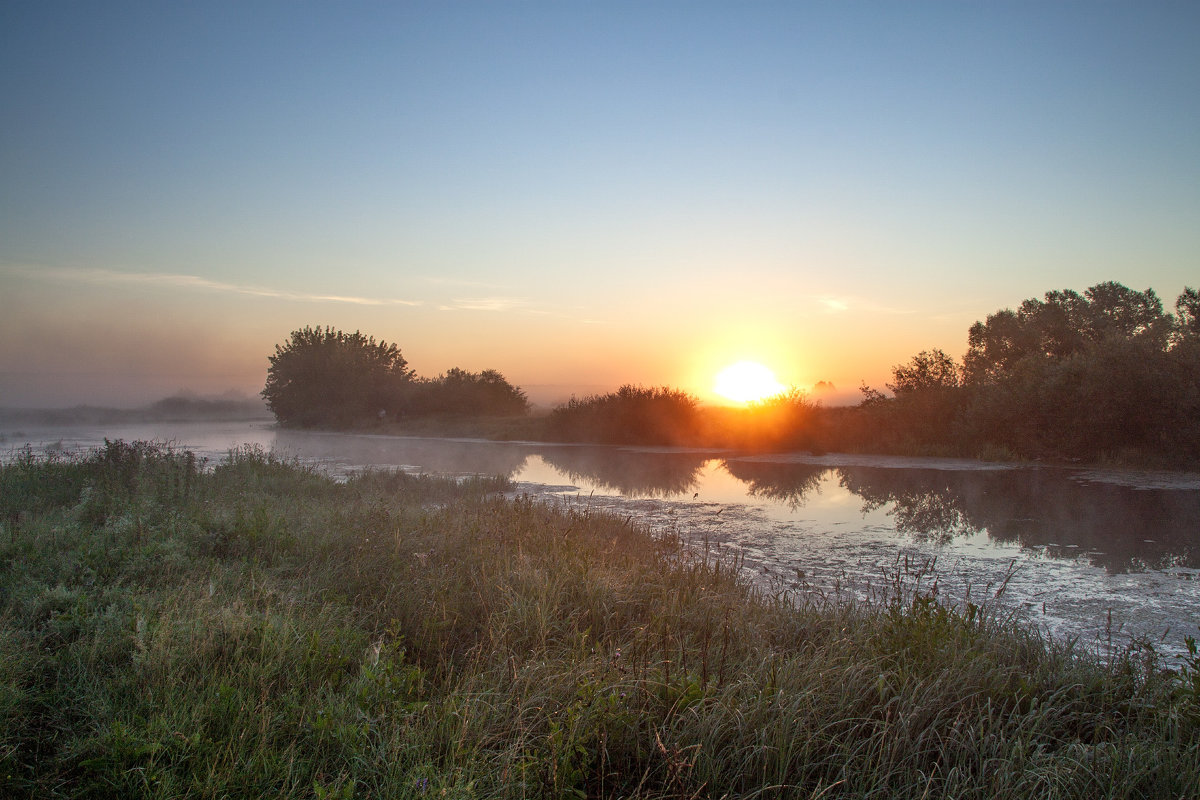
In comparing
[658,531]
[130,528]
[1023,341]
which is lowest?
[658,531]

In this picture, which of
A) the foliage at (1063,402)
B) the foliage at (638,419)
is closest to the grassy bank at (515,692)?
the foliage at (1063,402)

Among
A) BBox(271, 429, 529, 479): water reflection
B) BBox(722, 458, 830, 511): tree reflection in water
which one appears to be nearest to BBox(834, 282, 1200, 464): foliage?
BBox(722, 458, 830, 511): tree reflection in water

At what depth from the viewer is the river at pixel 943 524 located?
19.6 ft

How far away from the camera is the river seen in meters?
5.96

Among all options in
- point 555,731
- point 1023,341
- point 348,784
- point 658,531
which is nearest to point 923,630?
point 555,731

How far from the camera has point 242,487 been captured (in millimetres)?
9297

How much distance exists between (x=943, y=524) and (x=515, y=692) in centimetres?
877

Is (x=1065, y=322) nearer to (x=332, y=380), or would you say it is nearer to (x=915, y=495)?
(x=915, y=495)

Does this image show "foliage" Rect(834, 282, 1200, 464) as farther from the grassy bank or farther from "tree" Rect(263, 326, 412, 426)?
"tree" Rect(263, 326, 412, 426)

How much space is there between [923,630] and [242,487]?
351 inches

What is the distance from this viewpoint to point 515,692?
3176 millimetres

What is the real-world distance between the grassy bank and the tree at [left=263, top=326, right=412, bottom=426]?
37.3m

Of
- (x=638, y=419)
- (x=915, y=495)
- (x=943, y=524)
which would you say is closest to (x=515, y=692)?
(x=943, y=524)

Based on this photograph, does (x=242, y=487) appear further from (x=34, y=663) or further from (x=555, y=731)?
(x=555, y=731)
